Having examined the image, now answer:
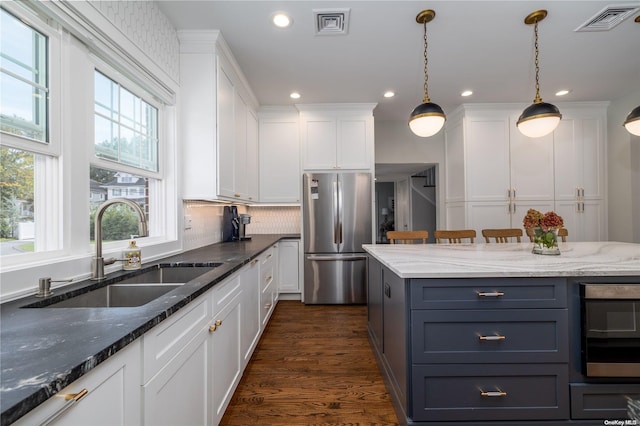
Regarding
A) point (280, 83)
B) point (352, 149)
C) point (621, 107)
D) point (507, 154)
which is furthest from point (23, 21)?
point (621, 107)

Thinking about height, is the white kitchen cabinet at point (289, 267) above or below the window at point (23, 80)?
below

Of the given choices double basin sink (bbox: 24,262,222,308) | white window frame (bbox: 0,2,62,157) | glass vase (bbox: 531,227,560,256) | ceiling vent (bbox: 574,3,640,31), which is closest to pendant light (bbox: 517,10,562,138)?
ceiling vent (bbox: 574,3,640,31)

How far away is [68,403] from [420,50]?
315 cm

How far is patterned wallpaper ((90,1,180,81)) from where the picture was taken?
1541 millimetres

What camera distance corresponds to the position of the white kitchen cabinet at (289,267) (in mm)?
3682

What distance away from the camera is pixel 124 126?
1738mm

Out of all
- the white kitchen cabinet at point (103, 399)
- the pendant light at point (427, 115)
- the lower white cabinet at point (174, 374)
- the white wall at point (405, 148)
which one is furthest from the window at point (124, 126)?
the white wall at point (405, 148)

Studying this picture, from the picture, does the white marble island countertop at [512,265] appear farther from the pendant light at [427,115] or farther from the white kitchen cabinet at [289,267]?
the white kitchen cabinet at [289,267]

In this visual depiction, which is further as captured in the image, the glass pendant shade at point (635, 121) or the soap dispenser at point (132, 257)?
the glass pendant shade at point (635, 121)

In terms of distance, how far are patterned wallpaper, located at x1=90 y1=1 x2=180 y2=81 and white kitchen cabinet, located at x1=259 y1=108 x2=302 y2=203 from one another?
1639 mm

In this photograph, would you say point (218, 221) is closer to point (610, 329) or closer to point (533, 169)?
point (610, 329)

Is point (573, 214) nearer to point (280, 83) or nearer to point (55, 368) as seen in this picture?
point (280, 83)

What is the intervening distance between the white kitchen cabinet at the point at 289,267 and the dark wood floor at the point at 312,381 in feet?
2.57

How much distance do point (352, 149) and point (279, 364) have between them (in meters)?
2.73
